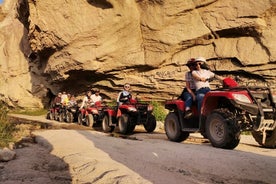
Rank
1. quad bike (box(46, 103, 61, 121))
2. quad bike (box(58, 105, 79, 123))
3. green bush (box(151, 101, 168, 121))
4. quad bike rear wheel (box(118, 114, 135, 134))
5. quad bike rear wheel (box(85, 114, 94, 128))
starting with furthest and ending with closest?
quad bike (box(46, 103, 61, 121)) < quad bike (box(58, 105, 79, 123)) < green bush (box(151, 101, 168, 121)) < quad bike rear wheel (box(85, 114, 94, 128)) < quad bike rear wheel (box(118, 114, 135, 134))

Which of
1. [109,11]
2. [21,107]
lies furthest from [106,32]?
[21,107]

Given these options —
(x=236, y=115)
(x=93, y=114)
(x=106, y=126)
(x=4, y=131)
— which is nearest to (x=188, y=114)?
(x=236, y=115)

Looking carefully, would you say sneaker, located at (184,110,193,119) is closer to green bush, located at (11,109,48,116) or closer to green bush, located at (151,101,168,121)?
green bush, located at (151,101,168,121)

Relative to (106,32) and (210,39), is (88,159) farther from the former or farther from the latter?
(106,32)

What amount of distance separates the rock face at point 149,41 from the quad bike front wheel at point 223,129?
1029cm

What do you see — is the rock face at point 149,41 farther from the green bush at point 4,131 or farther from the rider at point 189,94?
Result: the green bush at point 4,131

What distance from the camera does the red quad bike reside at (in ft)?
23.0

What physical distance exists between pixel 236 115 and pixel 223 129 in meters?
0.47

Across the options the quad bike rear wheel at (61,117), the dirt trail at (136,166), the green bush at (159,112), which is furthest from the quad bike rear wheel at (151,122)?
the quad bike rear wheel at (61,117)

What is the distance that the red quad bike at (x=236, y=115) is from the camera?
23.0 ft

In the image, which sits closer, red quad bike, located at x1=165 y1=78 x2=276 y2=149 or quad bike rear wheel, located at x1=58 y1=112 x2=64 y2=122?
red quad bike, located at x1=165 y1=78 x2=276 y2=149

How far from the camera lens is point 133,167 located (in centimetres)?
500

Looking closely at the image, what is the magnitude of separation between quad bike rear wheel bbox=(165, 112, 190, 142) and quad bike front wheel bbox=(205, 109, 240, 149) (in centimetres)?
137

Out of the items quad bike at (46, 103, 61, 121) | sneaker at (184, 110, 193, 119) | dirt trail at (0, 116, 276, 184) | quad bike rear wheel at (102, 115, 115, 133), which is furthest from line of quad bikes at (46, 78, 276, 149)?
quad bike at (46, 103, 61, 121)
